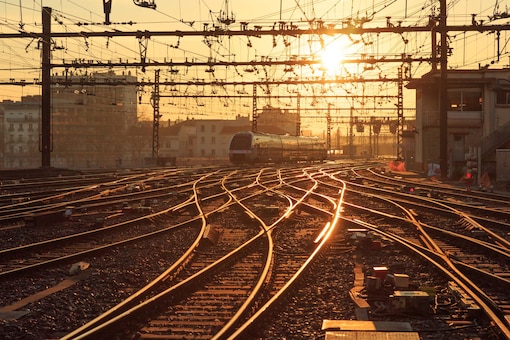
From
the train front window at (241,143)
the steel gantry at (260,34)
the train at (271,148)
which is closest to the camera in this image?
the steel gantry at (260,34)

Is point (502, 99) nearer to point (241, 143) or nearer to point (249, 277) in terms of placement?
point (241, 143)

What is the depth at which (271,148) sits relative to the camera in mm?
55656

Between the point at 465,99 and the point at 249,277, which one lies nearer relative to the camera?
the point at 249,277

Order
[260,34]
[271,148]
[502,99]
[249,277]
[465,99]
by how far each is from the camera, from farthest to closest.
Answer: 1. [271,148]
2. [465,99]
3. [502,99]
4. [260,34]
5. [249,277]

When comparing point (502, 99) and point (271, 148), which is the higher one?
point (502, 99)

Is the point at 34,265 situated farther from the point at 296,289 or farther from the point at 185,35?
the point at 185,35

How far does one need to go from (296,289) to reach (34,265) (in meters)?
3.93

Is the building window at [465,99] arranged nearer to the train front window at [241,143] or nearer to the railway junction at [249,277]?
the train front window at [241,143]

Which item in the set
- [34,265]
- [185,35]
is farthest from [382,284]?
[185,35]

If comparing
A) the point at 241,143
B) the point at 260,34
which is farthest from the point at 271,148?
the point at 260,34

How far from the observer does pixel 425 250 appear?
10.2m

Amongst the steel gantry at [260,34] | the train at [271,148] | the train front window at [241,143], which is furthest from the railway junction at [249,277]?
the train at [271,148]

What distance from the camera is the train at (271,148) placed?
51.9 meters

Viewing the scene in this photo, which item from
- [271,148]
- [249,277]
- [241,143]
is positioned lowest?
[249,277]
